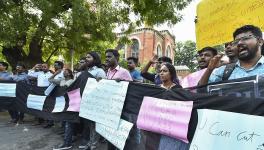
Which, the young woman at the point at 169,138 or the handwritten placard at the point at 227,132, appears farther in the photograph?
the young woman at the point at 169,138

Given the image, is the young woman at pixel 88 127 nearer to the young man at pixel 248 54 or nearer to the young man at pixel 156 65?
the young man at pixel 156 65

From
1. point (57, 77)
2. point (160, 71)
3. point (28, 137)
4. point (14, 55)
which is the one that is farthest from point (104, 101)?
point (14, 55)

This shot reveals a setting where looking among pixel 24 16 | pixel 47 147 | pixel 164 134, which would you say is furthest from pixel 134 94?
pixel 24 16

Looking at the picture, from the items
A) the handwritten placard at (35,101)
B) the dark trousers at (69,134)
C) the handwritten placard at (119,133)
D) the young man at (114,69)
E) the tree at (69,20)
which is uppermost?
the tree at (69,20)

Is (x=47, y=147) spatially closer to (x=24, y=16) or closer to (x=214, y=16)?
(x=214, y=16)

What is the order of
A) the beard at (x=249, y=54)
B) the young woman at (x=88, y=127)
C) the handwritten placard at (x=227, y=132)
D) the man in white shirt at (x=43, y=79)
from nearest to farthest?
the handwritten placard at (x=227, y=132), the beard at (x=249, y=54), the young woman at (x=88, y=127), the man in white shirt at (x=43, y=79)

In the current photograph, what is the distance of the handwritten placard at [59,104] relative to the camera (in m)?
7.99

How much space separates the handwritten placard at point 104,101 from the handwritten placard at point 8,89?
434 centimetres

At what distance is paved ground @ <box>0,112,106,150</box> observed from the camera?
280 inches

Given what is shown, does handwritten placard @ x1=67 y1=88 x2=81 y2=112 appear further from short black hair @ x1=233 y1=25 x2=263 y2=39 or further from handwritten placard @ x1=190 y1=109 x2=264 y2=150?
short black hair @ x1=233 y1=25 x2=263 y2=39

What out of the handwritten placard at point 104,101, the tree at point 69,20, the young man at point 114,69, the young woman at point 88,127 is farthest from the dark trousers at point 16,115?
the young man at point 114,69

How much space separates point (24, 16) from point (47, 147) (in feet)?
21.1

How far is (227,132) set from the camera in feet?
10.4

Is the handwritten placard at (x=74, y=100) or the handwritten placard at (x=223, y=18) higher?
the handwritten placard at (x=223, y=18)
